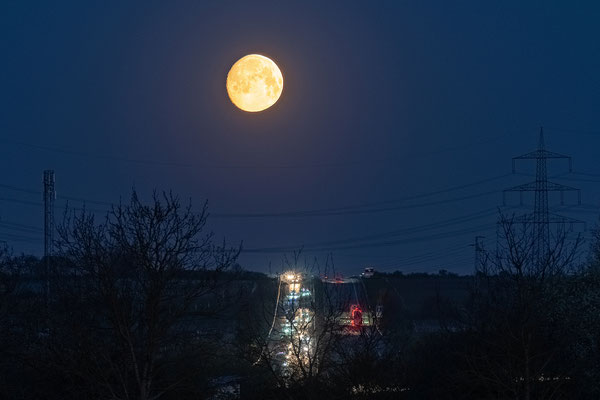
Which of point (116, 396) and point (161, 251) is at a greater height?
point (161, 251)

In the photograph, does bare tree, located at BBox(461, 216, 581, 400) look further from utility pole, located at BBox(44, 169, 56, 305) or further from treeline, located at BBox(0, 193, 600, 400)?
utility pole, located at BBox(44, 169, 56, 305)

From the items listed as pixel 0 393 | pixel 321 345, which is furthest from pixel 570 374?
pixel 0 393

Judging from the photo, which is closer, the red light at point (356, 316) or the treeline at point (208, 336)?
the treeline at point (208, 336)

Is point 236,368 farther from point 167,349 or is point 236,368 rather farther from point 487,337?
point 487,337

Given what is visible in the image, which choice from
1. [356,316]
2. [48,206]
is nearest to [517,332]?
[356,316]

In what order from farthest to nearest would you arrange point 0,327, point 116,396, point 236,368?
point 236,368 → point 0,327 → point 116,396

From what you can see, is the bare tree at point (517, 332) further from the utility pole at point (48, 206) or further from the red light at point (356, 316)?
the utility pole at point (48, 206)

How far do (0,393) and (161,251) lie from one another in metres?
6.87

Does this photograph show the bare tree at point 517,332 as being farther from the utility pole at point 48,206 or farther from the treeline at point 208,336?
the utility pole at point 48,206

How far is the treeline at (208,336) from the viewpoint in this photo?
17969 mm

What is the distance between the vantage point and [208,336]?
62.5 feet

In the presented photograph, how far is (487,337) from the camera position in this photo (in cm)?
2181

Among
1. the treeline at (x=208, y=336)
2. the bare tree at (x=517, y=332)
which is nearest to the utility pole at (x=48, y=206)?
the treeline at (x=208, y=336)

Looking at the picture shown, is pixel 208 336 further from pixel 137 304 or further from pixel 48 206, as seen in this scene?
Answer: pixel 48 206
